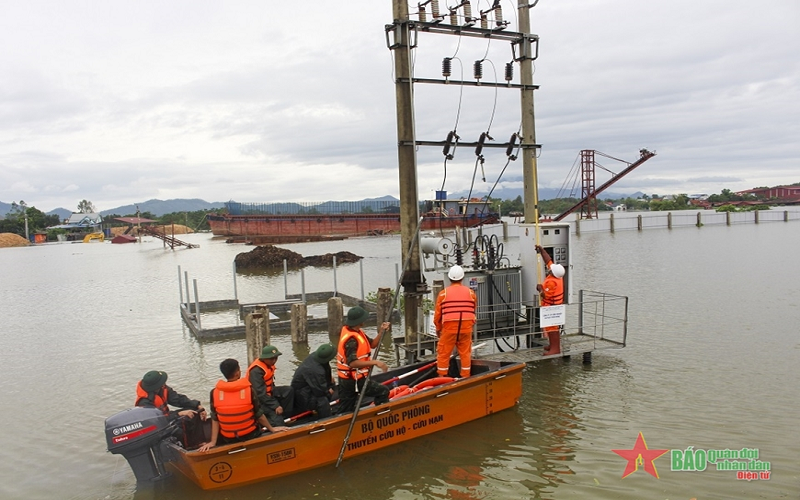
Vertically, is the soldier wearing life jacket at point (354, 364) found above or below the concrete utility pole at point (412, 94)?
below

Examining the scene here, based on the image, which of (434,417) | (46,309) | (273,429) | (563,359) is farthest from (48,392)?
(46,309)

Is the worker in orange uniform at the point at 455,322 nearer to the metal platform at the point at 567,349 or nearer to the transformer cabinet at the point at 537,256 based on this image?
the metal platform at the point at 567,349

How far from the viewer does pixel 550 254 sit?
11.6m

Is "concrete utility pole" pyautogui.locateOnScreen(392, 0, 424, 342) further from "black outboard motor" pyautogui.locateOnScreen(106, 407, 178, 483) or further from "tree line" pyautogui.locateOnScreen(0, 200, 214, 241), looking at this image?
"tree line" pyautogui.locateOnScreen(0, 200, 214, 241)

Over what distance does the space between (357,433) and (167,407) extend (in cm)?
239

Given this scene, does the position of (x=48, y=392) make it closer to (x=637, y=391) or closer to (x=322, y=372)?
(x=322, y=372)

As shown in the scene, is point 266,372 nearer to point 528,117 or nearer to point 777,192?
point 528,117

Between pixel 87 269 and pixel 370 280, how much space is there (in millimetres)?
26233

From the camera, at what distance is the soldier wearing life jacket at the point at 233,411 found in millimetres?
6523

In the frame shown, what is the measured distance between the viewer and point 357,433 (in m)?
7.39

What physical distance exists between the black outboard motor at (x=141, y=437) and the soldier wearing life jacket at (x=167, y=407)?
24 centimetres

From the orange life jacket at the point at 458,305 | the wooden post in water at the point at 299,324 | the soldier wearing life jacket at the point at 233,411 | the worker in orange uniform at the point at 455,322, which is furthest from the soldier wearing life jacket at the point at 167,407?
the wooden post in water at the point at 299,324

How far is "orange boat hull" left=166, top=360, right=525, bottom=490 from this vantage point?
21.7 feet

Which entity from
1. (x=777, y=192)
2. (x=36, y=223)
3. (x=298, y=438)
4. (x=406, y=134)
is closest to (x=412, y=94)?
(x=406, y=134)
